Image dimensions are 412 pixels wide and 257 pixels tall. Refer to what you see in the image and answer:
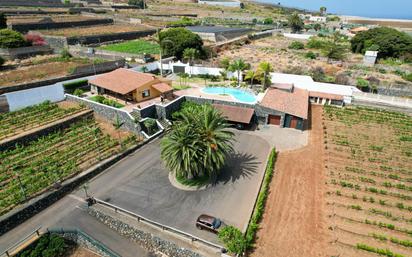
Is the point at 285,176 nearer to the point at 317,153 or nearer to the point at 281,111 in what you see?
the point at 317,153

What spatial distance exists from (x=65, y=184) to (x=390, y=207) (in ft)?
110

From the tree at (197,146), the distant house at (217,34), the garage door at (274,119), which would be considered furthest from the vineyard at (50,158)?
the distant house at (217,34)

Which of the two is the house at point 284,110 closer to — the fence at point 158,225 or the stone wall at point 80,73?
the fence at point 158,225

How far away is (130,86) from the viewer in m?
46.2

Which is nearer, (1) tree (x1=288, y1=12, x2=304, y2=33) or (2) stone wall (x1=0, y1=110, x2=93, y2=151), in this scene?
(2) stone wall (x1=0, y1=110, x2=93, y2=151)

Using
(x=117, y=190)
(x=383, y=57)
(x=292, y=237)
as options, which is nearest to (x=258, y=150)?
(x=292, y=237)

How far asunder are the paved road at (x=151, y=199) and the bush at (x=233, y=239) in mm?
1389

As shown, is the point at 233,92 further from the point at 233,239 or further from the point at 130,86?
the point at 233,239

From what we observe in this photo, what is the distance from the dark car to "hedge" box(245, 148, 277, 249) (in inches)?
104

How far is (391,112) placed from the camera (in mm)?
49438

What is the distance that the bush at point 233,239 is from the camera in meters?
21.3

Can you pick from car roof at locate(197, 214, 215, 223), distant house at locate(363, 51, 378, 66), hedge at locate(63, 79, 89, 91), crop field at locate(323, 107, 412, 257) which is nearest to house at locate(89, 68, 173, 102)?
hedge at locate(63, 79, 89, 91)

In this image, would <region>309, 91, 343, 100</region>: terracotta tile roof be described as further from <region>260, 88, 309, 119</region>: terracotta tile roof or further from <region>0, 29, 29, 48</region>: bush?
<region>0, 29, 29, 48</region>: bush

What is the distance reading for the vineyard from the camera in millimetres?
28266
